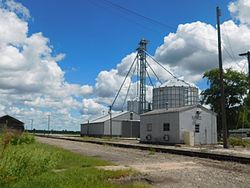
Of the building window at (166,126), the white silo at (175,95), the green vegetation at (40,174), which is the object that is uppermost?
the white silo at (175,95)

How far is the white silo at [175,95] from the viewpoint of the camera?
184ft

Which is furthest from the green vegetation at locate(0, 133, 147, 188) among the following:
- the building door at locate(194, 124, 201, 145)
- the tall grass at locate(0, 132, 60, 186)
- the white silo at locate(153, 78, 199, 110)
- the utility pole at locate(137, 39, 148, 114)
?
the utility pole at locate(137, 39, 148, 114)

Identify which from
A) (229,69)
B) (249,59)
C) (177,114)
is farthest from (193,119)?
(229,69)

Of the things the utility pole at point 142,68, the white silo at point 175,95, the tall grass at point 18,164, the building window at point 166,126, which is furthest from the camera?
the utility pole at point 142,68

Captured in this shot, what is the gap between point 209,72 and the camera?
61.8 metres

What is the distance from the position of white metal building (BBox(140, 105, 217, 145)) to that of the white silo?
615 inches

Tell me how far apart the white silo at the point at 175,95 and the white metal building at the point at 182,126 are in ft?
51.2

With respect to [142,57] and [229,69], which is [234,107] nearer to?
[229,69]

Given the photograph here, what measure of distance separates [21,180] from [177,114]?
92.7 feet

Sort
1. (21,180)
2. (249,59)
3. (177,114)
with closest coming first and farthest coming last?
(21,180), (249,59), (177,114)

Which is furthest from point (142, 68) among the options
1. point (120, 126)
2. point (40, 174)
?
point (40, 174)

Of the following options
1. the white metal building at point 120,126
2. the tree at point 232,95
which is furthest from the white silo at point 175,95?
the white metal building at point 120,126

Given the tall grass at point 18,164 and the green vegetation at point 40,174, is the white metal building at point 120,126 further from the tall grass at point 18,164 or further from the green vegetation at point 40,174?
the green vegetation at point 40,174

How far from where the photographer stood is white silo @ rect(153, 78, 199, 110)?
56.1m
